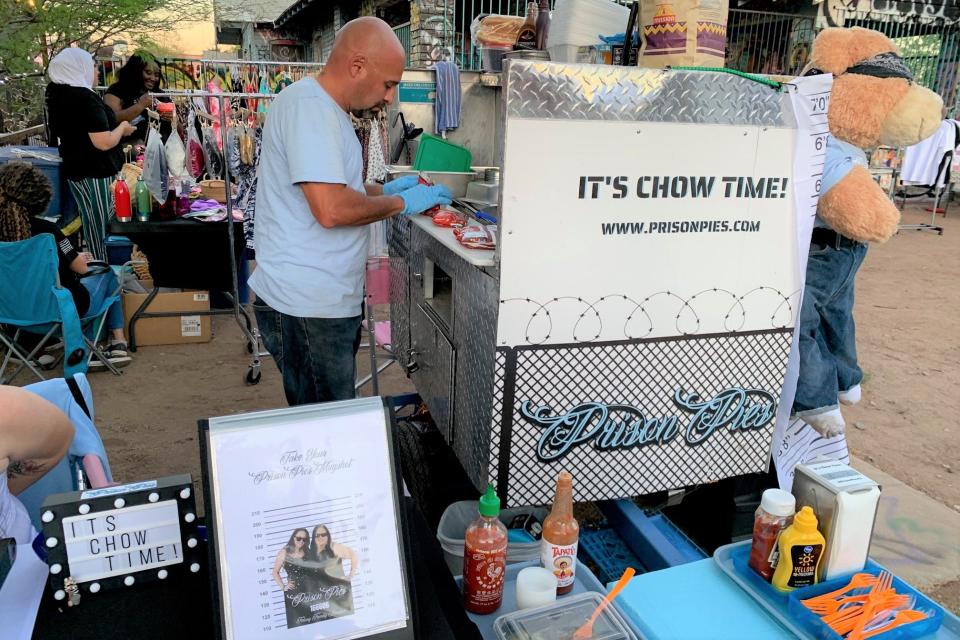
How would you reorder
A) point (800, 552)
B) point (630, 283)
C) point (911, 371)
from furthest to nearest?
point (911, 371)
point (630, 283)
point (800, 552)

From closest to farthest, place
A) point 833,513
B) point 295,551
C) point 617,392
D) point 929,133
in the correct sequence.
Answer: point 295,551 < point 833,513 < point 617,392 < point 929,133

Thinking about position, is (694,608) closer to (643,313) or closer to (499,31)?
(643,313)

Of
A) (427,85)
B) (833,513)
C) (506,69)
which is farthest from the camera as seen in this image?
(427,85)

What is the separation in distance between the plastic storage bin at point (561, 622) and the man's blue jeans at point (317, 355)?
60.6 inches

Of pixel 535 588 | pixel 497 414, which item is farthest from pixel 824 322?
pixel 535 588

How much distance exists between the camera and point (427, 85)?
3670 mm

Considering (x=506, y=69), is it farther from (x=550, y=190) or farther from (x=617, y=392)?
(x=617, y=392)

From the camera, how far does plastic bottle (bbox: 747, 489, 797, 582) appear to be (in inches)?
56.3

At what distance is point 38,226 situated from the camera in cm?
418

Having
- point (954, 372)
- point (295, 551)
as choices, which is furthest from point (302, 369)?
point (954, 372)

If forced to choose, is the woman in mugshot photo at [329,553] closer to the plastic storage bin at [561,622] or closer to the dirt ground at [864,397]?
the plastic storage bin at [561,622]

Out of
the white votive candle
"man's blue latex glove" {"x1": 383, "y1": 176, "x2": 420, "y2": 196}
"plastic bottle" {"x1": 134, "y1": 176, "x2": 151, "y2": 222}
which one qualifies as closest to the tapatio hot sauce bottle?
the white votive candle

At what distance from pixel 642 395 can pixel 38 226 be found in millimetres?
3890

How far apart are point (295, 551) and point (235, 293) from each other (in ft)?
13.6
